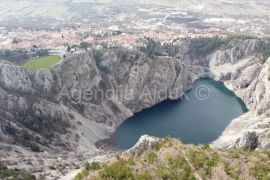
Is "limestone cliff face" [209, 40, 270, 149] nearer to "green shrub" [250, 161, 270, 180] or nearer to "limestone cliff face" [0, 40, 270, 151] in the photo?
"limestone cliff face" [0, 40, 270, 151]

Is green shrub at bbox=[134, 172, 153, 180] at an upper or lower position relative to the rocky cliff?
upper

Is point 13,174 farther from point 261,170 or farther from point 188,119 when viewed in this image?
point 188,119

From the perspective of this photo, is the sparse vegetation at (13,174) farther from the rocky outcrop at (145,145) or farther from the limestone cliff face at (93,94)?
the limestone cliff face at (93,94)

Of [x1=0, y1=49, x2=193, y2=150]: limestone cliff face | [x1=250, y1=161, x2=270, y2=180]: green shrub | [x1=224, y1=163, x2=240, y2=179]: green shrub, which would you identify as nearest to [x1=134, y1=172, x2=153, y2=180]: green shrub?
[x1=224, y1=163, x2=240, y2=179]: green shrub

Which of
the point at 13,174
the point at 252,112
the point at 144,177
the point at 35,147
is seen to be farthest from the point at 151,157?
the point at 252,112

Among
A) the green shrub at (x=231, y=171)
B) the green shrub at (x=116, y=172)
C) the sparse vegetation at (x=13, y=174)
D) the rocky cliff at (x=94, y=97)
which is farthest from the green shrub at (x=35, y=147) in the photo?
the green shrub at (x=231, y=171)

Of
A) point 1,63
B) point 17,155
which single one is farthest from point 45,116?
point 17,155

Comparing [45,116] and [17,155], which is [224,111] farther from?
[17,155]
